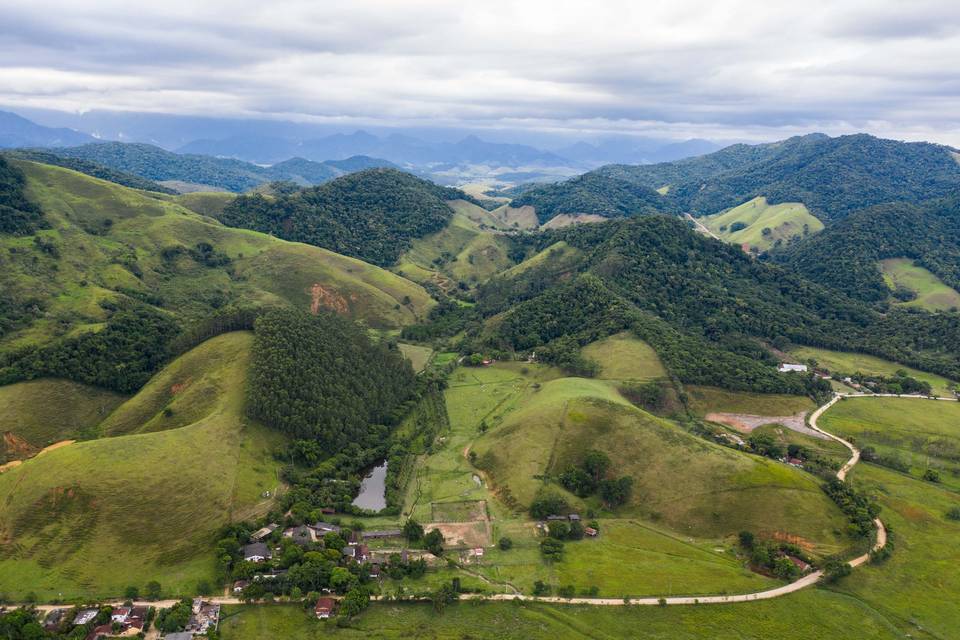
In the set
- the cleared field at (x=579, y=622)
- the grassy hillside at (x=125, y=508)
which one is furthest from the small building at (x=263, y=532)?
the cleared field at (x=579, y=622)

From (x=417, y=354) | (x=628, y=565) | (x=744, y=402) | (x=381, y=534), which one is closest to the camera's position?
(x=628, y=565)

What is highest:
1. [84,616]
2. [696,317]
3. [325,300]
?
[696,317]

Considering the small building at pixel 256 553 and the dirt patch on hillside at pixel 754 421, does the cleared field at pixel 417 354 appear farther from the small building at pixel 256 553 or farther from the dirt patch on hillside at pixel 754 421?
the small building at pixel 256 553

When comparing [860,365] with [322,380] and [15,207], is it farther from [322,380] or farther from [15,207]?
[15,207]

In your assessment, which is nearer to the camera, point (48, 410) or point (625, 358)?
point (48, 410)

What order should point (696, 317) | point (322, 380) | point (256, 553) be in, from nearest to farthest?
point (256, 553), point (322, 380), point (696, 317)

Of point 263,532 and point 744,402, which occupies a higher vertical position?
point 744,402

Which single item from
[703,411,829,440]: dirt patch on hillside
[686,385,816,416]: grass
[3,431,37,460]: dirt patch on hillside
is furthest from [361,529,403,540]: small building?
[703,411,829,440]: dirt patch on hillside

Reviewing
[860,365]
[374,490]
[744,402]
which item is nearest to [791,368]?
[860,365]

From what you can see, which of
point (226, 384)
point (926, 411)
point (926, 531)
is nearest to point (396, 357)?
point (226, 384)
